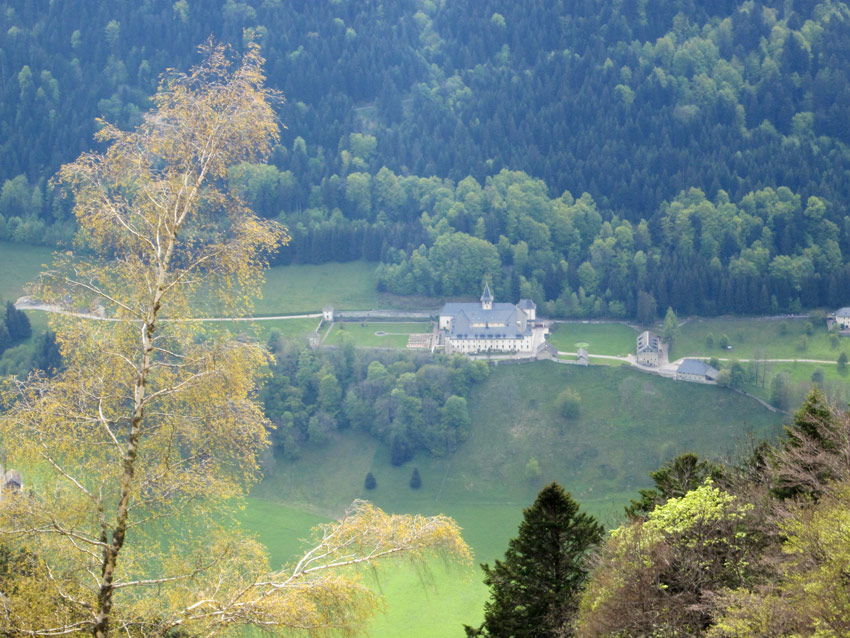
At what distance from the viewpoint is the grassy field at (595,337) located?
3217 inches

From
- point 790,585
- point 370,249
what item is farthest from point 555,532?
point 370,249

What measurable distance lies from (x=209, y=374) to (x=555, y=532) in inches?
585

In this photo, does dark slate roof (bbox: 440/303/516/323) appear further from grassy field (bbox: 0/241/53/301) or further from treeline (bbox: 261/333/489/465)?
grassy field (bbox: 0/241/53/301)

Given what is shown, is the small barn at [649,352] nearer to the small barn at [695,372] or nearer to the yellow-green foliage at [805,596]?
the small barn at [695,372]

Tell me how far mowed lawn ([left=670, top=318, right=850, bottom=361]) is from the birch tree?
7089cm

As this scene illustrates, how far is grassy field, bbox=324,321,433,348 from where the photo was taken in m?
84.3

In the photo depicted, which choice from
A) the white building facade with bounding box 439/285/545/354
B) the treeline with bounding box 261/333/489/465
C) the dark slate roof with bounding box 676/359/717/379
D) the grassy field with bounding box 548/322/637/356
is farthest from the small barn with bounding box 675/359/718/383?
the treeline with bounding box 261/333/489/465

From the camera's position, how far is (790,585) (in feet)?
49.5

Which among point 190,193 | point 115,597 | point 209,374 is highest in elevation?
point 190,193

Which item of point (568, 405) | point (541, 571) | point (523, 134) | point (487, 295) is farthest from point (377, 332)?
point (541, 571)

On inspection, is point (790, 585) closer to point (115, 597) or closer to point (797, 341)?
point (115, 597)

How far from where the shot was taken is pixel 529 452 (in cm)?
7238

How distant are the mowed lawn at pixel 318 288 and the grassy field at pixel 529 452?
717 inches

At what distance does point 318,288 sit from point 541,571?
7430 centimetres
